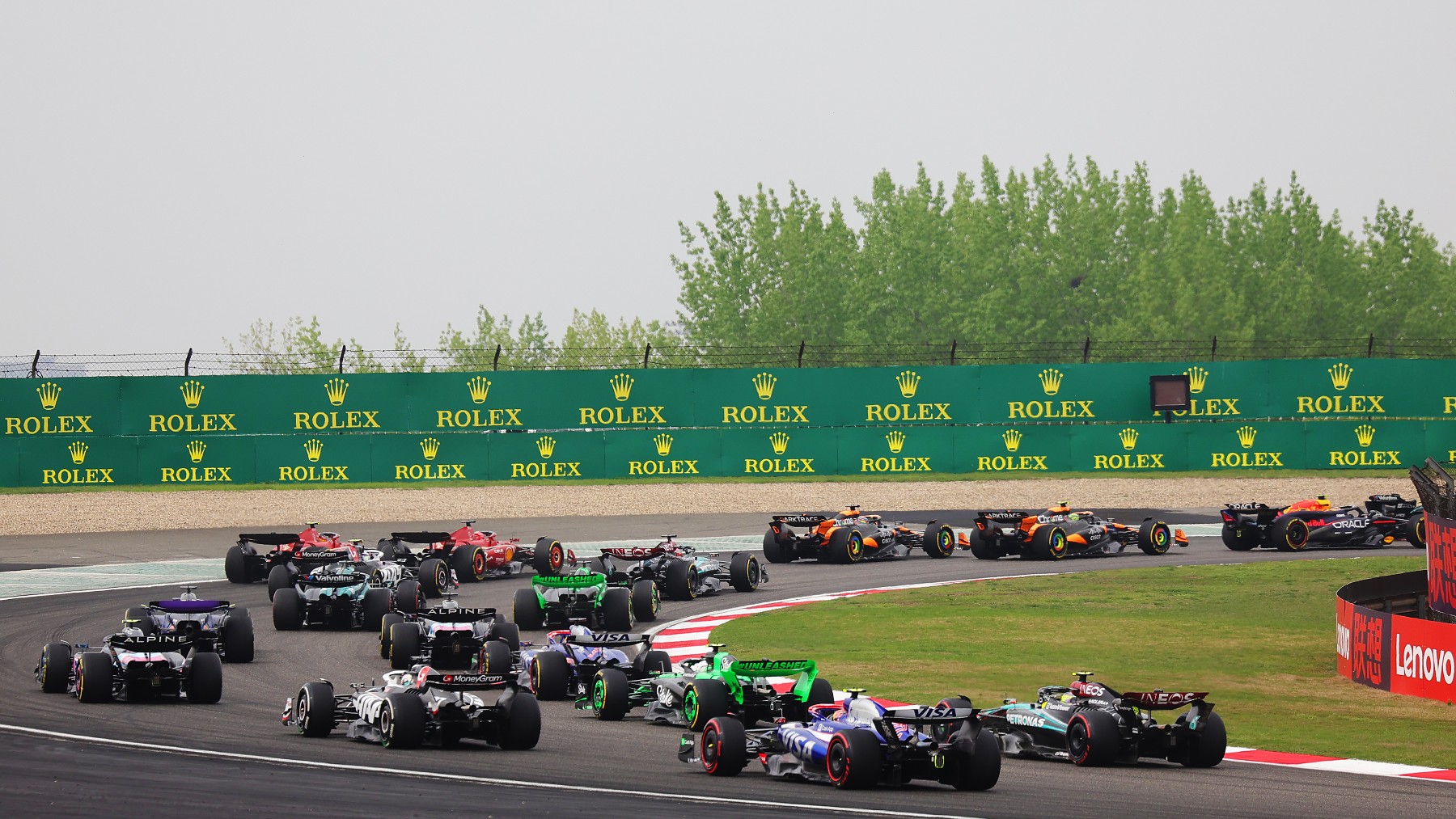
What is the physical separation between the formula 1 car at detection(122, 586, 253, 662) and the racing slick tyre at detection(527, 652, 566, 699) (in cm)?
441

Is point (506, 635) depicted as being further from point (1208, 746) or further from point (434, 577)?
point (1208, 746)

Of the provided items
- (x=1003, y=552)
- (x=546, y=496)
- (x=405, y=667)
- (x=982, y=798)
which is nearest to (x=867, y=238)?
(x=546, y=496)

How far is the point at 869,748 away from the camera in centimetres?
1130

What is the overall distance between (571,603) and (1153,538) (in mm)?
14791

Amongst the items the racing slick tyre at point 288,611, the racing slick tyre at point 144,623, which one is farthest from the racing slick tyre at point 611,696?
the racing slick tyre at point 288,611

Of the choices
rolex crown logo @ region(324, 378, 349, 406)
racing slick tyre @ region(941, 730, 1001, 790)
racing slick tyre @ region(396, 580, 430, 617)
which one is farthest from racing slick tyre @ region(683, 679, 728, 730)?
rolex crown logo @ region(324, 378, 349, 406)

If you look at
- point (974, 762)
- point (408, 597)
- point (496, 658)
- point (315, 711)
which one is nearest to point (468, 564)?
point (408, 597)

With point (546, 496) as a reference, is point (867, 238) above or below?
above

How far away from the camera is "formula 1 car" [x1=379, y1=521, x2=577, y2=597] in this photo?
89.9ft

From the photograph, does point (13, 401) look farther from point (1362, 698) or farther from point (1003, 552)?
point (1362, 698)

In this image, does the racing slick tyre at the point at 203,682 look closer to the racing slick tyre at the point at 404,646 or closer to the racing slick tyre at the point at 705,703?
the racing slick tyre at the point at 404,646

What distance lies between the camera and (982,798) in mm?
11062

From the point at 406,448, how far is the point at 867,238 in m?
57.7

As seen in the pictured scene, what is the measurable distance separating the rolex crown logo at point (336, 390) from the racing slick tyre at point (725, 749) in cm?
3149
